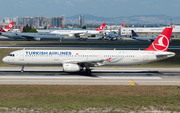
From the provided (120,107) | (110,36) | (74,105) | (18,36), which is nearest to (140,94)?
(120,107)

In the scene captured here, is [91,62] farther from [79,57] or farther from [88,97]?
[88,97]

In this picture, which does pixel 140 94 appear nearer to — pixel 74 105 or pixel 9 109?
pixel 74 105

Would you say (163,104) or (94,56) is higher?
(94,56)

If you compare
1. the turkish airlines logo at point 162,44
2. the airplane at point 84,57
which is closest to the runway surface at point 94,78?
the airplane at point 84,57

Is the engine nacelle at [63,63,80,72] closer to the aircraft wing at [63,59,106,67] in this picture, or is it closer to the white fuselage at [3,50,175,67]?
the aircraft wing at [63,59,106,67]

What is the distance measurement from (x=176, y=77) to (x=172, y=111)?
18.9 meters

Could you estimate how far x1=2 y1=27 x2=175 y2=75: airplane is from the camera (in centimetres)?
3825

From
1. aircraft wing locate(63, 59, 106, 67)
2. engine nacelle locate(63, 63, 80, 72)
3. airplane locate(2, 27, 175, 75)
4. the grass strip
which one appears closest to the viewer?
the grass strip

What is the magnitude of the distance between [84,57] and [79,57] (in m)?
0.82

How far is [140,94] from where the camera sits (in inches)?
1022

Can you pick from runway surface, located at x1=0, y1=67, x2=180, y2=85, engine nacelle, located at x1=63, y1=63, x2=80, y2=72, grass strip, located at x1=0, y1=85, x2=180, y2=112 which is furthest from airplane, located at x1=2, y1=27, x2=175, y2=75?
grass strip, located at x1=0, y1=85, x2=180, y2=112

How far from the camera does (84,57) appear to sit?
39219 mm

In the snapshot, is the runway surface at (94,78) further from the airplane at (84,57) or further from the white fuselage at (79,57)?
the white fuselage at (79,57)

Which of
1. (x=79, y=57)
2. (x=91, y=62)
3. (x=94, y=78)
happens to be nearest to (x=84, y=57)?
(x=79, y=57)
